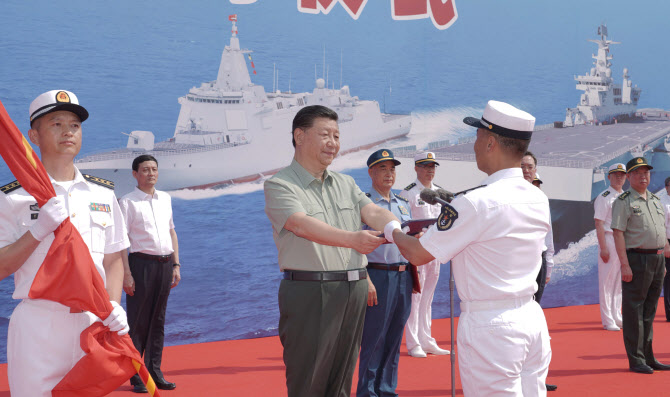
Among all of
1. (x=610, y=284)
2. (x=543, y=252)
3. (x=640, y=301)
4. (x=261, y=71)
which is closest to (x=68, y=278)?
(x=543, y=252)

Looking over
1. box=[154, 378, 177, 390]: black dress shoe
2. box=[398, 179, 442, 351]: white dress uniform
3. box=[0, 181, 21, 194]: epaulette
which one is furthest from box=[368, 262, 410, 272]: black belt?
box=[0, 181, 21, 194]: epaulette

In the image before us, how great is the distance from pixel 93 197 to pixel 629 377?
339cm

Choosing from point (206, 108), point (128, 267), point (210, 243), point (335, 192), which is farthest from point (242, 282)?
point (335, 192)

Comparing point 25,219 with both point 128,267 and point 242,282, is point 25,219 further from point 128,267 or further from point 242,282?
point 242,282

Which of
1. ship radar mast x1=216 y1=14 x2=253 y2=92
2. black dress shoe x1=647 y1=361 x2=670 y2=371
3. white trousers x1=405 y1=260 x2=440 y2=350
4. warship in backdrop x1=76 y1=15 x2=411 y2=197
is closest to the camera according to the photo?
black dress shoe x1=647 y1=361 x2=670 y2=371

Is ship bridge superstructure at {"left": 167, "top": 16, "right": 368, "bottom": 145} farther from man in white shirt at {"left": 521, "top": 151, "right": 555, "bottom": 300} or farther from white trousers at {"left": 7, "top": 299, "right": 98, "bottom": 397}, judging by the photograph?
white trousers at {"left": 7, "top": 299, "right": 98, "bottom": 397}

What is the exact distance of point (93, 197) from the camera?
7.02 ft

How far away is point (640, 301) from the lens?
4.13 metres

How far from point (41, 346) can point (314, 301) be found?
808mm

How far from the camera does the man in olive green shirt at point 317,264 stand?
2168mm

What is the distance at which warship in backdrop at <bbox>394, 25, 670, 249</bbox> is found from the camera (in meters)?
6.91

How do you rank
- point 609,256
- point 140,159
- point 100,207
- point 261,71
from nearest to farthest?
point 100,207 < point 140,159 < point 609,256 < point 261,71

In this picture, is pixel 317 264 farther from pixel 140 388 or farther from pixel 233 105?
pixel 233 105

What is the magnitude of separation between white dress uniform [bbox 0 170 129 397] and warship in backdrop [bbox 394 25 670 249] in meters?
4.86
